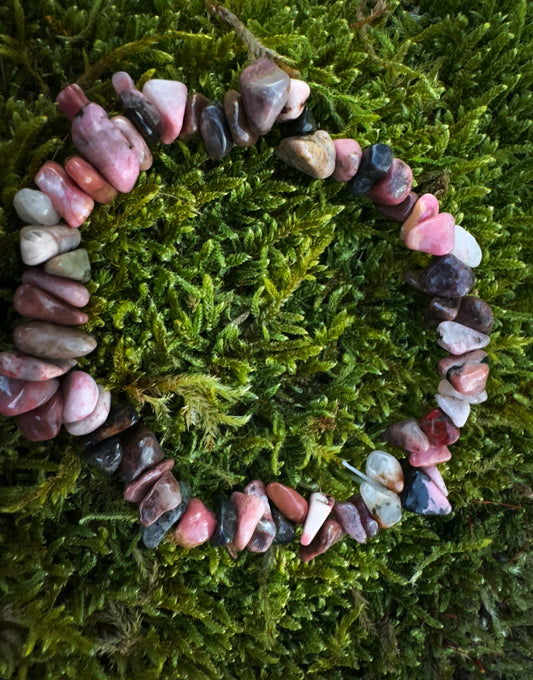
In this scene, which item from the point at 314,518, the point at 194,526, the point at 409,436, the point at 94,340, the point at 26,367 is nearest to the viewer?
the point at 26,367

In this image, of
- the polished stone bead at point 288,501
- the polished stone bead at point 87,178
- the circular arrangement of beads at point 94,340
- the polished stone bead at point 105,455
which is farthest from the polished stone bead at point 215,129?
the polished stone bead at point 288,501

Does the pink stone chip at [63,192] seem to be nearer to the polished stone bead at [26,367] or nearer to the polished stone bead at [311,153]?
the polished stone bead at [26,367]

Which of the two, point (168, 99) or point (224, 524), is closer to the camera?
point (168, 99)

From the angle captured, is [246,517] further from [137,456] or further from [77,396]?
[77,396]

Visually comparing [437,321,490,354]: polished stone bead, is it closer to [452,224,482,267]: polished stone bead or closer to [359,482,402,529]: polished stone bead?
[452,224,482,267]: polished stone bead

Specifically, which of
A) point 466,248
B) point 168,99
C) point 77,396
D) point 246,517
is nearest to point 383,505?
point 246,517

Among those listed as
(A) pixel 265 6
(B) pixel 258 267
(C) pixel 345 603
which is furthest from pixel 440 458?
(A) pixel 265 6

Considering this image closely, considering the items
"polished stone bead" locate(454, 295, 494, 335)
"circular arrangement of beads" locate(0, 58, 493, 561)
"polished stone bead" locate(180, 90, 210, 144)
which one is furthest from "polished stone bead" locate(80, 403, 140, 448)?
"polished stone bead" locate(454, 295, 494, 335)
